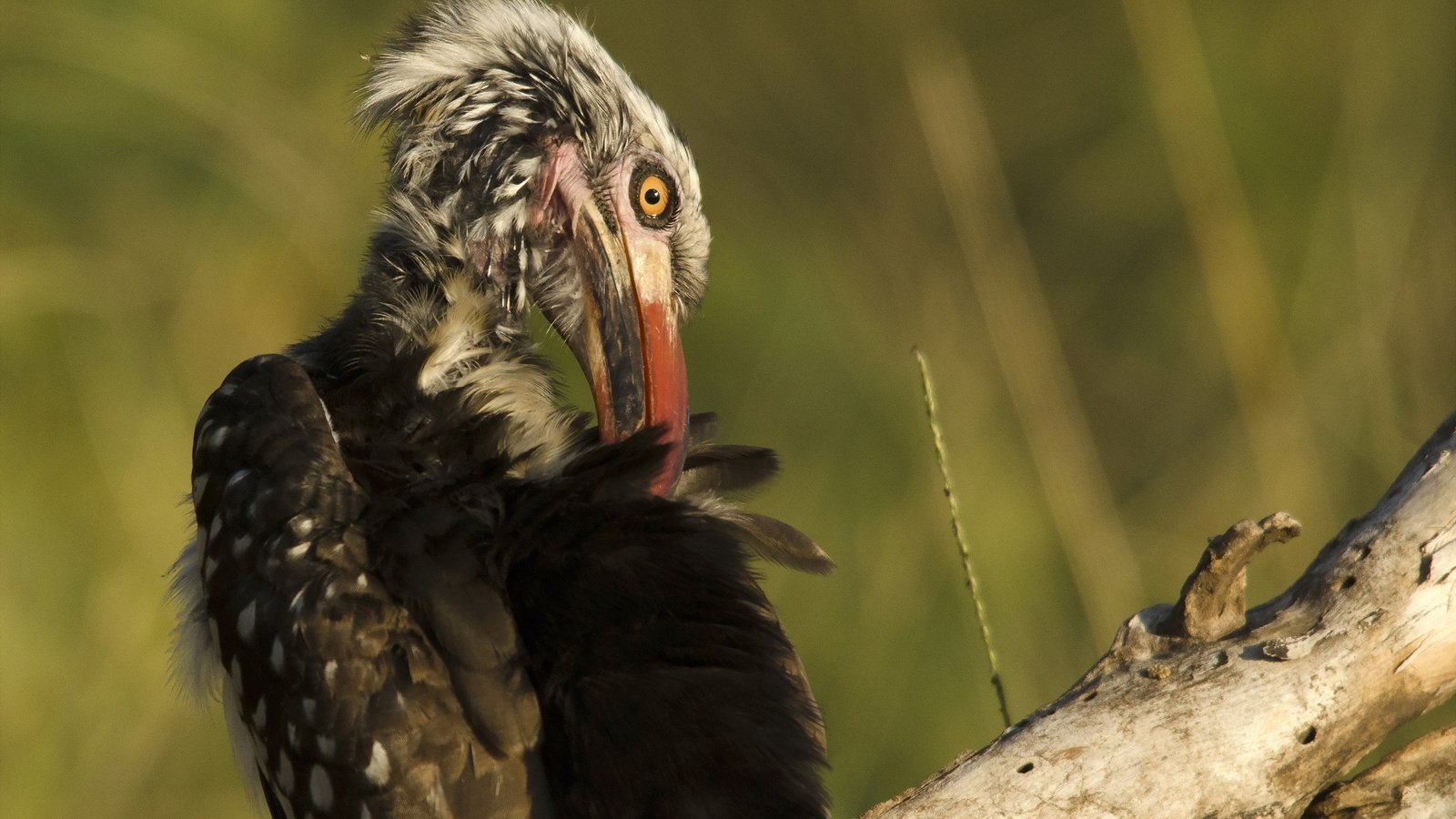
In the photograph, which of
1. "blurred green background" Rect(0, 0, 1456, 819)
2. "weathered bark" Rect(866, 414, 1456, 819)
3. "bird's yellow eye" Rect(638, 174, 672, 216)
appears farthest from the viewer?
"blurred green background" Rect(0, 0, 1456, 819)

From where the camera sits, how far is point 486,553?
6.51ft

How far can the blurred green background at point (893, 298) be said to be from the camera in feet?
12.9

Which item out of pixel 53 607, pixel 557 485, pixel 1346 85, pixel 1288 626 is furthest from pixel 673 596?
pixel 1346 85

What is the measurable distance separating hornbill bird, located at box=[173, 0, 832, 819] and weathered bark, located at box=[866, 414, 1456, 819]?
290 mm

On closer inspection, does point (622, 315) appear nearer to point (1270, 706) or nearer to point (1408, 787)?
point (1270, 706)

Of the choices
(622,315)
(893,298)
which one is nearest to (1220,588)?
(622,315)

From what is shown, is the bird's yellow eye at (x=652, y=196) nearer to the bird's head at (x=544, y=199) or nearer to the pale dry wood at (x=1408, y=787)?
the bird's head at (x=544, y=199)

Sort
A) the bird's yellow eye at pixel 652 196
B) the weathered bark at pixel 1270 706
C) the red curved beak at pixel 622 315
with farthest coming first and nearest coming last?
the bird's yellow eye at pixel 652 196 → the red curved beak at pixel 622 315 → the weathered bark at pixel 1270 706

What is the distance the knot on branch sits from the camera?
74.4 inches

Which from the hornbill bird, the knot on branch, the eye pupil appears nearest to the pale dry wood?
the knot on branch

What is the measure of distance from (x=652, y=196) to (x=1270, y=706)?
1442 mm

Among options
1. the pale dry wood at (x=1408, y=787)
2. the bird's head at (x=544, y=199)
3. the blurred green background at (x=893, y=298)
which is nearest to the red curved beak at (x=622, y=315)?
the bird's head at (x=544, y=199)

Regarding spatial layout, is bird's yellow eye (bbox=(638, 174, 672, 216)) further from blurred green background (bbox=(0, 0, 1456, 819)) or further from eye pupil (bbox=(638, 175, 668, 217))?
blurred green background (bbox=(0, 0, 1456, 819))

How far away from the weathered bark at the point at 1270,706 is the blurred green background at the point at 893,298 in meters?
1.75
